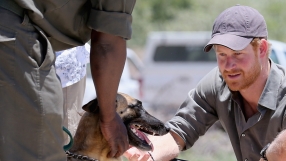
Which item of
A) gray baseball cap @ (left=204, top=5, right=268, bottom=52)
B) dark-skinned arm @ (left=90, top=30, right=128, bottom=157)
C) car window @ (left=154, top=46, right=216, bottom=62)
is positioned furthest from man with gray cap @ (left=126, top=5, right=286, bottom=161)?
car window @ (left=154, top=46, right=216, bottom=62)

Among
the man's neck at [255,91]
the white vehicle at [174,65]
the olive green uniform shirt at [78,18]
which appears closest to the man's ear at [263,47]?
the man's neck at [255,91]

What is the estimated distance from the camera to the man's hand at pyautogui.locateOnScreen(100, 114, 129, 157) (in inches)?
122

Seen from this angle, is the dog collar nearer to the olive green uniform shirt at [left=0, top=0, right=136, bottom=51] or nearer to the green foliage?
the olive green uniform shirt at [left=0, top=0, right=136, bottom=51]

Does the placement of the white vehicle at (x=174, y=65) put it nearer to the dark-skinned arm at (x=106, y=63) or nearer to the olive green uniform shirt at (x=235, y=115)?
the olive green uniform shirt at (x=235, y=115)

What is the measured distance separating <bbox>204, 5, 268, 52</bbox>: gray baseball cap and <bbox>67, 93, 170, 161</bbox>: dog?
25.4 inches

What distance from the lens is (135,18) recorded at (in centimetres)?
2888

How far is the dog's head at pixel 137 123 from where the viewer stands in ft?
12.3

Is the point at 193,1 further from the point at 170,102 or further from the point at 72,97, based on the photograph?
the point at 72,97

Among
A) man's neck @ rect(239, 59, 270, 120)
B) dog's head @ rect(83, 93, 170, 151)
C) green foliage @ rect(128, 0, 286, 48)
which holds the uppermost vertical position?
man's neck @ rect(239, 59, 270, 120)

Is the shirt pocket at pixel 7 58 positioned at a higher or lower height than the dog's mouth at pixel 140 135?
higher

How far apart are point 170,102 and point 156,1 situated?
1275cm

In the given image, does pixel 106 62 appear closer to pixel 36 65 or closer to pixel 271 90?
pixel 36 65

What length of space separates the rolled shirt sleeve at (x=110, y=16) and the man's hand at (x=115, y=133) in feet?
1.70

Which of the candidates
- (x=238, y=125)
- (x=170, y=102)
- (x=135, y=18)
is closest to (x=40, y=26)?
(x=238, y=125)
